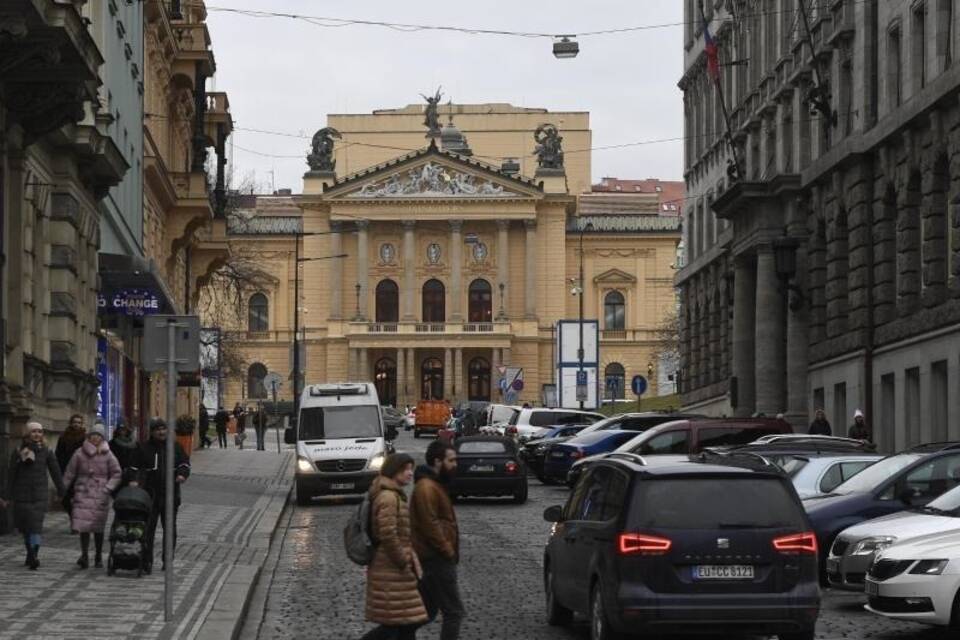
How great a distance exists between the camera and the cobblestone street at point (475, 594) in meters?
18.3

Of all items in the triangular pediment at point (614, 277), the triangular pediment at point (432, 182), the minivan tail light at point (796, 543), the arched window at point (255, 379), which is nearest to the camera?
the minivan tail light at point (796, 543)

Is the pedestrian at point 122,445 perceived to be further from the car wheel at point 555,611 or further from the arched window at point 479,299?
the arched window at point 479,299

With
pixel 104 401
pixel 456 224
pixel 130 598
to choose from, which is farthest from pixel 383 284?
pixel 130 598

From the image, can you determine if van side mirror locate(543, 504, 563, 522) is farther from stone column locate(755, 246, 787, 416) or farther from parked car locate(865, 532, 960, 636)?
stone column locate(755, 246, 787, 416)

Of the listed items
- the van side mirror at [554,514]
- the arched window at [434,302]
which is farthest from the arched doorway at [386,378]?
the van side mirror at [554,514]

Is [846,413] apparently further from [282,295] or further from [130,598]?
[282,295]

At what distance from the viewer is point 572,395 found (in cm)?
6744

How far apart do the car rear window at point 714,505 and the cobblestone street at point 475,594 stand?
231cm

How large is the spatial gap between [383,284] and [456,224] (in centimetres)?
651

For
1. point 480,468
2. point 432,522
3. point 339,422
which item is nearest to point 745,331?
point 339,422

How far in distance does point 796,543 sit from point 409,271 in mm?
128461

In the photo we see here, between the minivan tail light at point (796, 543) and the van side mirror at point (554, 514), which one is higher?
the van side mirror at point (554, 514)

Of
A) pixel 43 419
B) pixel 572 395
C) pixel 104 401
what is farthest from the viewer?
pixel 572 395

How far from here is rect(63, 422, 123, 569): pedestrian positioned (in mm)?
23375
